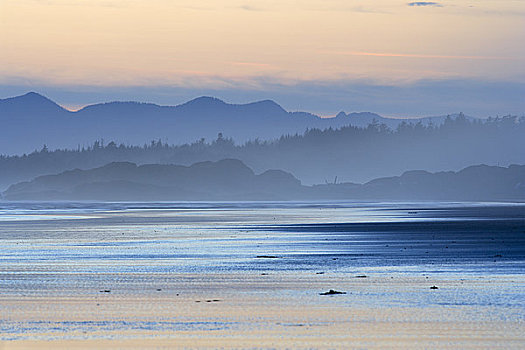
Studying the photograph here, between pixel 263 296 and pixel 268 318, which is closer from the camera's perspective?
pixel 268 318

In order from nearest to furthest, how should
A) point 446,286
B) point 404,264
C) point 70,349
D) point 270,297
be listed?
point 70,349 < point 270,297 < point 446,286 < point 404,264

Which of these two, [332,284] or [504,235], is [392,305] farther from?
[504,235]

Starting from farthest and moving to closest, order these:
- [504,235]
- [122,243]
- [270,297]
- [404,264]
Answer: [504,235]
[122,243]
[404,264]
[270,297]

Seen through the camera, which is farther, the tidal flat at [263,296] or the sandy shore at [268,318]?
the tidal flat at [263,296]

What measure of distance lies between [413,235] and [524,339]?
42357mm

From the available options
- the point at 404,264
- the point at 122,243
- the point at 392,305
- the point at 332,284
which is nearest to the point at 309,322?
the point at 392,305

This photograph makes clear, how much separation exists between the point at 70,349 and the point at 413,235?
44.9 metres

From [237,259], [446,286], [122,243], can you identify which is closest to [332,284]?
[446,286]

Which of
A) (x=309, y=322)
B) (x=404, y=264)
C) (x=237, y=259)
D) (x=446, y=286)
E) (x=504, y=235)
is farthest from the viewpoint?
(x=504, y=235)

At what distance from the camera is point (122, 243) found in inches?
2235

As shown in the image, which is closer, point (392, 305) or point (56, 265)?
point (392, 305)

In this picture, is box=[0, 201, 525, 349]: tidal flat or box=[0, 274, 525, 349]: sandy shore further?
box=[0, 201, 525, 349]: tidal flat

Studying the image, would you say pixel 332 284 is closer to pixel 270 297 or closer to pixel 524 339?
pixel 270 297

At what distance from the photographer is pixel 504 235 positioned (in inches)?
2435
